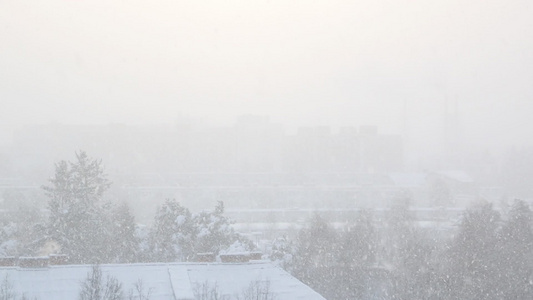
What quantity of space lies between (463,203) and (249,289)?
2976cm

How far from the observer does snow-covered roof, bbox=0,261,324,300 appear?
7074 millimetres

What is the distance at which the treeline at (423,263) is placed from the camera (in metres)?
11.2

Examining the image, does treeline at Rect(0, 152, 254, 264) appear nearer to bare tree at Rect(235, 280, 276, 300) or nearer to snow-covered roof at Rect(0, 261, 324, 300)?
snow-covered roof at Rect(0, 261, 324, 300)

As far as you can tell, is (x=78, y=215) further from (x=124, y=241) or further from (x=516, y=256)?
(x=516, y=256)

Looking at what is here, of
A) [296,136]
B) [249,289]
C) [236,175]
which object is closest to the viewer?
[249,289]

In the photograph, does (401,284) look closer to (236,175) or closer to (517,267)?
(517,267)

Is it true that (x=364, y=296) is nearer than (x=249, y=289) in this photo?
No

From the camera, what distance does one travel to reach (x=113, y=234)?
15.2m

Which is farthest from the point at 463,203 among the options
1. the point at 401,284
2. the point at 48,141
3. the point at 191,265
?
the point at 48,141

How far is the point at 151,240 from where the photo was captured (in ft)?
48.8

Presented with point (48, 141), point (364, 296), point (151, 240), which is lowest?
point (364, 296)

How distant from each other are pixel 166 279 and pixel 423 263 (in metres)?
6.70

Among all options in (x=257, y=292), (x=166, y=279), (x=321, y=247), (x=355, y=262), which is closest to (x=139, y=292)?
(x=166, y=279)

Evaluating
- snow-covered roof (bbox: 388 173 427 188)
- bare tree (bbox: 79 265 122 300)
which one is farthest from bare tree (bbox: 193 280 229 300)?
snow-covered roof (bbox: 388 173 427 188)
